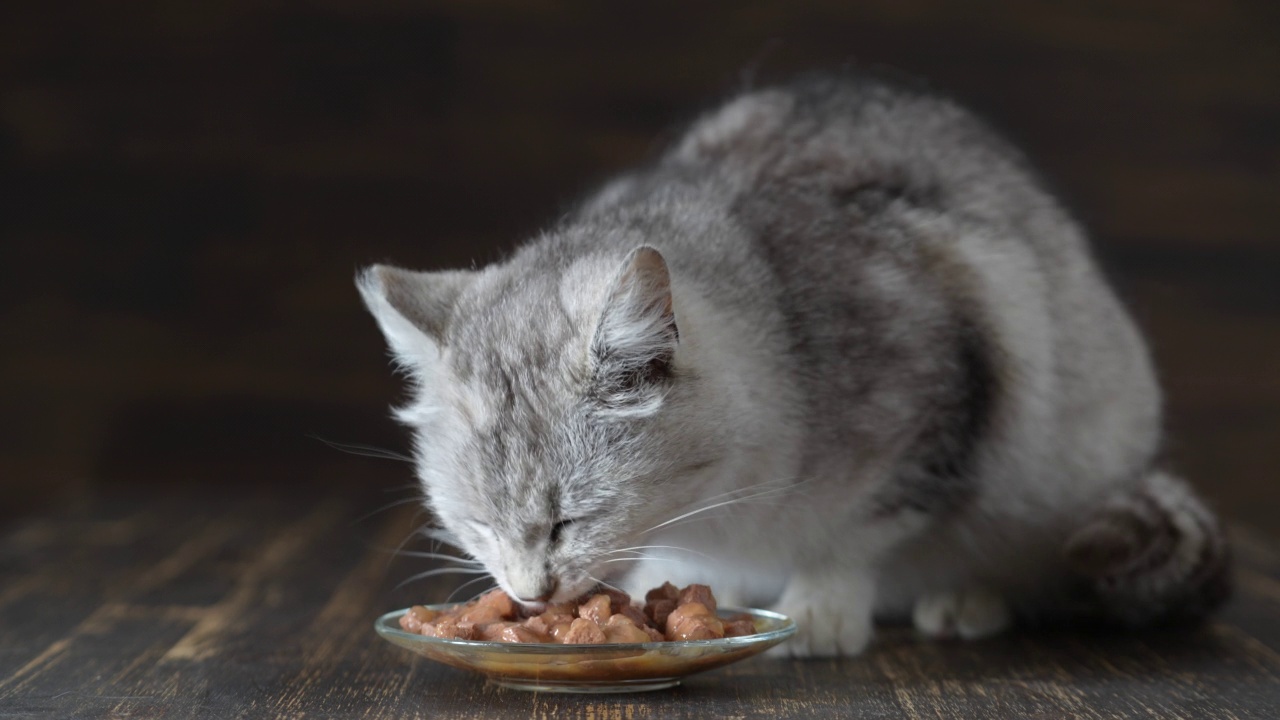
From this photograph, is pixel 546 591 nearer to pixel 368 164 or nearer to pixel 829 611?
pixel 829 611

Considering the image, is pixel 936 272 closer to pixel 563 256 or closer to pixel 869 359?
pixel 869 359

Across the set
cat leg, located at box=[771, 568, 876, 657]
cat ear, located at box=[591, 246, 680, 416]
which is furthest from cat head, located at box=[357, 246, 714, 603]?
cat leg, located at box=[771, 568, 876, 657]

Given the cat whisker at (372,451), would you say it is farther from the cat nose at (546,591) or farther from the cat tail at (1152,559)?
the cat tail at (1152,559)

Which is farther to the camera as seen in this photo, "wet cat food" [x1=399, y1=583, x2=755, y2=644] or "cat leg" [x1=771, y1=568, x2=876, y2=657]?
"cat leg" [x1=771, y1=568, x2=876, y2=657]

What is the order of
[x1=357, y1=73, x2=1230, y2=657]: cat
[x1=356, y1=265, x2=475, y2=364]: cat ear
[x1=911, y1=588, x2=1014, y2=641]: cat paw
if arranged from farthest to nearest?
1. [x1=911, y1=588, x2=1014, y2=641]: cat paw
2. [x1=356, y1=265, x2=475, y2=364]: cat ear
3. [x1=357, y1=73, x2=1230, y2=657]: cat

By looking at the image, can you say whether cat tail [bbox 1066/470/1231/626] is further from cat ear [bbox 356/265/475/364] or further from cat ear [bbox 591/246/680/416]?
cat ear [bbox 356/265/475/364]

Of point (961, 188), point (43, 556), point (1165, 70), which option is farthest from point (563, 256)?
point (1165, 70)

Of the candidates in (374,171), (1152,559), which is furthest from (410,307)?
(374,171)
